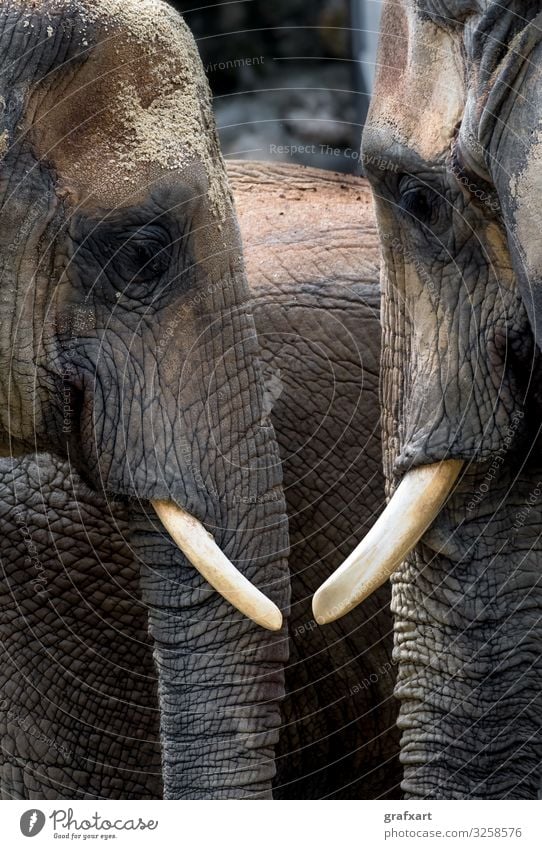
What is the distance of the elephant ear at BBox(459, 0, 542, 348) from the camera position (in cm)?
338

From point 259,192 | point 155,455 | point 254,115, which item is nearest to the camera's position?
point 155,455

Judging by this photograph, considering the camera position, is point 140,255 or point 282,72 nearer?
point 140,255

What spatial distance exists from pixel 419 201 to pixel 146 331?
648mm

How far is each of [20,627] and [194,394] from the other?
1080 mm

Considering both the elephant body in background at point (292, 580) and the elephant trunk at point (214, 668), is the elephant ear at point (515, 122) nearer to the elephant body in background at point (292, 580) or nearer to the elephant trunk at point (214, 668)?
the elephant trunk at point (214, 668)

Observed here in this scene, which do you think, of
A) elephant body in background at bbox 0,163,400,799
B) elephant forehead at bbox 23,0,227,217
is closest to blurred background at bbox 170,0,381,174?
elephant body in background at bbox 0,163,400,799

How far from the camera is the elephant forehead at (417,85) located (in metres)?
3.67

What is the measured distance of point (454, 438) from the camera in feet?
12.2

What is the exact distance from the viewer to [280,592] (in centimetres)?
416

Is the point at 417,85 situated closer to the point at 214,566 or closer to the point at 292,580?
the point at 214,566

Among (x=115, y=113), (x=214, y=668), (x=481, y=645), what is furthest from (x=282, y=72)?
(x=481, y=645)

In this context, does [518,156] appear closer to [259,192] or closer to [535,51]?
[535,51]

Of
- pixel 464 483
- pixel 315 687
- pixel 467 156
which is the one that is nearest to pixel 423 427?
pixel 464 483

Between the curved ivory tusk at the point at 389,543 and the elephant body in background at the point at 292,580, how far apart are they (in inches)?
42.3
